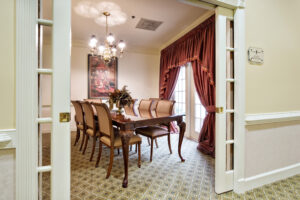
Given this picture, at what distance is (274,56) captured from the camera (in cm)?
184

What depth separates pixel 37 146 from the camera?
0.97m

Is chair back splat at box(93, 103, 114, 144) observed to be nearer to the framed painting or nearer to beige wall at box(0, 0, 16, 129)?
beige wall at box(0, 0, 16, 129)

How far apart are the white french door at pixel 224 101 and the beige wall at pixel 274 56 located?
20 centimetres

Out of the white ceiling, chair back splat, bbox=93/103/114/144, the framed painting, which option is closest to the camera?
chair back splat, bbox=93/103/114/144

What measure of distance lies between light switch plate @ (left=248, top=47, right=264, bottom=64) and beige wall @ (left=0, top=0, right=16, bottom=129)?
2.07 m

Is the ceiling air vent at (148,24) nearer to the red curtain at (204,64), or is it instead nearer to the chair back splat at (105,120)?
the red curtain at (204,64)

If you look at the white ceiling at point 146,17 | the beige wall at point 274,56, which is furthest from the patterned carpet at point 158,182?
the white ceiling at point 146,17

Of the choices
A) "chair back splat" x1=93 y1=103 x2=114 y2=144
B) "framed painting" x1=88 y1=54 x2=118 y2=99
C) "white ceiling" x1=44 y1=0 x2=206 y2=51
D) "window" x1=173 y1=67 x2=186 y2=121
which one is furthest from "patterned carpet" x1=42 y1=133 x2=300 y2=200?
"white ceiling" x1=44 y1=0 x2=206 y2=51

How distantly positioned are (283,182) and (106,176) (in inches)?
88.0

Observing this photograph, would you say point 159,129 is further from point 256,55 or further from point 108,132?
point 256,55

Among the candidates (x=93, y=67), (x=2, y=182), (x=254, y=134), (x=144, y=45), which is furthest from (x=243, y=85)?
(x=93, y=67)

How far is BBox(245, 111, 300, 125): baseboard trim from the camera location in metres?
1.66

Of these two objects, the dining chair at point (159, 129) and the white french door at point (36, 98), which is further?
the dining chair at point (159, 129)

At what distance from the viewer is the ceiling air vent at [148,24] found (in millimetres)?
3199
